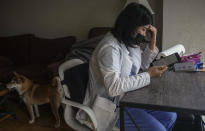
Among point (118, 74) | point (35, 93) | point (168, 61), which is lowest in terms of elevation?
point (35, 93)

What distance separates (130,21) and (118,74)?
307 millimetres

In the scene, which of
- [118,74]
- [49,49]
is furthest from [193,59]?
[49,49]

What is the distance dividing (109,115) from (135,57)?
42cm

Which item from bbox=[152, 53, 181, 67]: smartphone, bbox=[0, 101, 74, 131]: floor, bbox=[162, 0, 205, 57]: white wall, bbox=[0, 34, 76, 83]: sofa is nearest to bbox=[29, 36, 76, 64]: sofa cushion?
bbox=[0, 34, 76, 83]: sofa

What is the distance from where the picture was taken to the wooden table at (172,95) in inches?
34.8

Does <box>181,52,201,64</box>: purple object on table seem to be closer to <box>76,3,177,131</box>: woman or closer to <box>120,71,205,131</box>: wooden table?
<box>120,71,205,131</box>: wooden table

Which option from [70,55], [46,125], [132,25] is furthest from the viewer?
[46,125]

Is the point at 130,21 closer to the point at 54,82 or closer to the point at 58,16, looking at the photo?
the point at 54,82

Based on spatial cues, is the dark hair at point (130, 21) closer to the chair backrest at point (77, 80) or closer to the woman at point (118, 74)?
the woman at point (118, 74)

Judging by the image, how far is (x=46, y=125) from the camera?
228 centimetres

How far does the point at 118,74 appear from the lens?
1.06 m

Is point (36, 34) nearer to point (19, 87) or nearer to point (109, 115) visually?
point (19, 87)

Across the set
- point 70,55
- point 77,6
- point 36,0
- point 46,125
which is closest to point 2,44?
point 36,0

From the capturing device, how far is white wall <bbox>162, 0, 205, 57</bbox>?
2.14m
